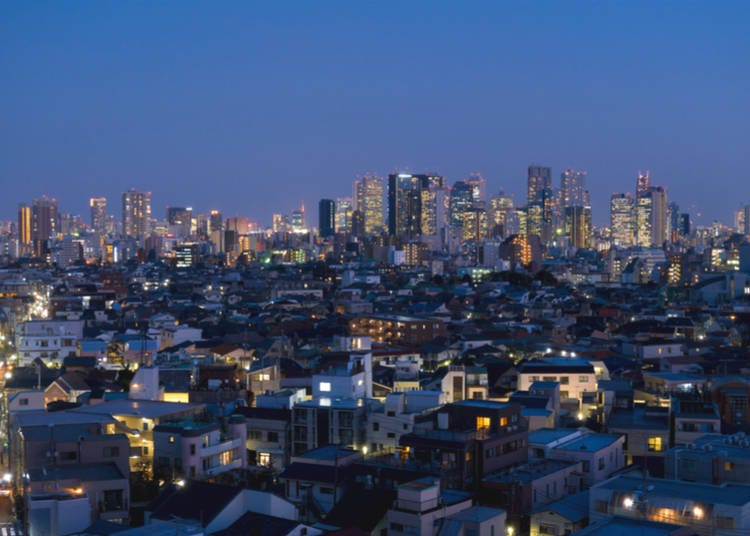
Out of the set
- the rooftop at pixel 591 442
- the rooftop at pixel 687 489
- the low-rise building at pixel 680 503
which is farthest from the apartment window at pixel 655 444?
the low-rise building at pixel 680 503

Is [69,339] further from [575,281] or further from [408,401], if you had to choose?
[575,281]

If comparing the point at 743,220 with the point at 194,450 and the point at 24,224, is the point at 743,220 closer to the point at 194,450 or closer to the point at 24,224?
the point at 24,224

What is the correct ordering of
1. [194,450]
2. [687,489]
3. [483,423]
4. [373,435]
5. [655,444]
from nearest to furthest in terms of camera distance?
[687,489]
[483,423]
[194,450]
[373,435]
[655,444]

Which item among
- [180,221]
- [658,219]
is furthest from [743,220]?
[180,221]

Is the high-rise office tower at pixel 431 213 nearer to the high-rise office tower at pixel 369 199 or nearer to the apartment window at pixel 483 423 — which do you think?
the high-rise office tower at pixel 369 199

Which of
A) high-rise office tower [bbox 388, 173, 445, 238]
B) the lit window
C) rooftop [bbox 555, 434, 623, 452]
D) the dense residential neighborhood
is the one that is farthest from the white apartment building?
high-rise office tower [bbox 388, 173, 445, 238]

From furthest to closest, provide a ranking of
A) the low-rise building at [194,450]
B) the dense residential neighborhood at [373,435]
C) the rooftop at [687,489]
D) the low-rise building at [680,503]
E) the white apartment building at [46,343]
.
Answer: the white apartment building at [46,343]
the low-rise building at [194,450]
the dense residential neighborhood at [373,435]
the rooftop at [687,489]
the low-rise building at [680,503]
